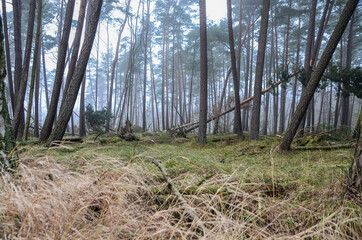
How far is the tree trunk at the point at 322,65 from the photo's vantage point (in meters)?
3.63

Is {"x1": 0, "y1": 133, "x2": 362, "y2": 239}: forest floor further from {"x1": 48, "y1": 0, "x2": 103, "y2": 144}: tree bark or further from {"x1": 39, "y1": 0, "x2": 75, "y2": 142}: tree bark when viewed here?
{"x1": 39, "y1": 0, "x2": 75, "y2": 142}: tree bark

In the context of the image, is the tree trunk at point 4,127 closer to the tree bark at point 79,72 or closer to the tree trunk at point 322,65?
the tree bark at point 79,72

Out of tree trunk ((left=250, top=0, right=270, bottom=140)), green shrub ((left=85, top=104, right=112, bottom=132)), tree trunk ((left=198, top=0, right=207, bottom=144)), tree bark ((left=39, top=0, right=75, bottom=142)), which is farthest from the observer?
green shrub ((left=85, top=104, right=112, bottom=132))

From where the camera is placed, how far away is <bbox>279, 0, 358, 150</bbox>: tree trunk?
3627 millimetres

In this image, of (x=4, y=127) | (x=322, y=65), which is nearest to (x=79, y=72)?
(x=4, y=127)

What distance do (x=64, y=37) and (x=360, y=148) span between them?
6.39m

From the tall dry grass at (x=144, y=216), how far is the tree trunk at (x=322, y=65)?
2.65 meters

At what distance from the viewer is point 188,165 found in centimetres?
298

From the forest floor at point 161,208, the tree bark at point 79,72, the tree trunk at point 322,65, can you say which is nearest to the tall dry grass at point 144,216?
the forest floor at point 161,208

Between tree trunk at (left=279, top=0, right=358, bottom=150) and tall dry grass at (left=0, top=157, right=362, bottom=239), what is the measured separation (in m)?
2.65

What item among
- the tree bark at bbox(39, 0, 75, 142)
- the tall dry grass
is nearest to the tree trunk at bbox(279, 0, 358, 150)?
the tall dry grass

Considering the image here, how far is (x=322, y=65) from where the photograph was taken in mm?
3936

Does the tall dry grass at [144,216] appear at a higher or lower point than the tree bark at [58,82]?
lower

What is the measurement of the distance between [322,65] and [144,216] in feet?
12.8
